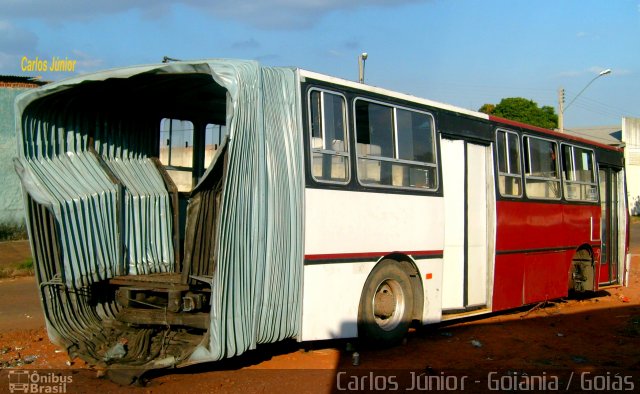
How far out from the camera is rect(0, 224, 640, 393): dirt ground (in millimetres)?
6074

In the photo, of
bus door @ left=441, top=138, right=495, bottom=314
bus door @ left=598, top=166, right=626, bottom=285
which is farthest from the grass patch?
bus door @ left=598, top=166, right=626, bottom=285

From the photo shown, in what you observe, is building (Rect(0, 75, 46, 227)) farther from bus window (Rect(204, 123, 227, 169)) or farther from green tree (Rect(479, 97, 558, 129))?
green tree (Rect(479, 97, 558, 129))

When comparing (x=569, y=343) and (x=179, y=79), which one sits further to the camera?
(x=569, y=343)

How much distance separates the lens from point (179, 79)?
6711mm

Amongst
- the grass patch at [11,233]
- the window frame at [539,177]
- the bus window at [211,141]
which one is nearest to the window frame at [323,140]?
the bus window at [211,141]

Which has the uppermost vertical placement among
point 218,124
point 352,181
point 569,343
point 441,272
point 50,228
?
point 218,124

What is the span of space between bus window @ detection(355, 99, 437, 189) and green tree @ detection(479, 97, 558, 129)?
37.6 meters

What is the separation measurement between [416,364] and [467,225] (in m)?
2.51

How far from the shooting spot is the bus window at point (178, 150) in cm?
836

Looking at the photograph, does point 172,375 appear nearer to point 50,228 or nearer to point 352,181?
point 50,228

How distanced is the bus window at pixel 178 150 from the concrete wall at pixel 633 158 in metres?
46.2

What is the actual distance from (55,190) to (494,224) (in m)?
5.66

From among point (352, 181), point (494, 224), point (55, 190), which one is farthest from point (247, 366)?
point (494, 224)

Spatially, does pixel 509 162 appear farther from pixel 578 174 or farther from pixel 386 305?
pixel 386 305
